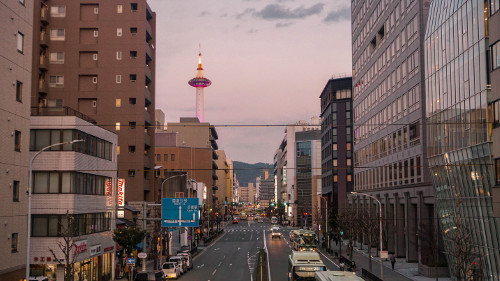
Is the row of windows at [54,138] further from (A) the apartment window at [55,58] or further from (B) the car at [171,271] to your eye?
(A) the apartment window at [55,58]

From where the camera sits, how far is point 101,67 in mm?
81250

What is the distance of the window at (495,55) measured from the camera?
38.6 metres

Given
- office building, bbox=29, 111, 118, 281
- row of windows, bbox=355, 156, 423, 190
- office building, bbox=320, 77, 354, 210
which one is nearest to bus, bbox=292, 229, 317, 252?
row of windows, bbox=355, 156, 423, 190

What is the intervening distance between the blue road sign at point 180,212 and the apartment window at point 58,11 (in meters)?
45.9

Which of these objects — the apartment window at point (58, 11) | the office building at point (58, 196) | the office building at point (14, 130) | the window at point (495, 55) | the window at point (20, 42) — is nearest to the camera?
the office building at point (14, 130)

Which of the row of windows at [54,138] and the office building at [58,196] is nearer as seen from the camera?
the office building at [58,196]

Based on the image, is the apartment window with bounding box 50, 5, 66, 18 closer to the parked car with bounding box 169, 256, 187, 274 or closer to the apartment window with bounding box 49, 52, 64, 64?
the apartment window with bounding box 49, 52, 64, 64

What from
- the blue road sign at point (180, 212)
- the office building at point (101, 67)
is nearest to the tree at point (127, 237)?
the blue road sign at point (180, 212)

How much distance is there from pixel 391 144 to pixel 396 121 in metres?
4.02

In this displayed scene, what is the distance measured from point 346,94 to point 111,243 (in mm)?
91398

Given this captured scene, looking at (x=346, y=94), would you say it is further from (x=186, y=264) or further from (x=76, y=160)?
(x=76, y=160)

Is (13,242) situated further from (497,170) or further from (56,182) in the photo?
(497,170)

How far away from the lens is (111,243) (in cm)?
5900

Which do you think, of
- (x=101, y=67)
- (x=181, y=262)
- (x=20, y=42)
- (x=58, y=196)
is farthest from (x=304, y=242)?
(x=20, y=42)
